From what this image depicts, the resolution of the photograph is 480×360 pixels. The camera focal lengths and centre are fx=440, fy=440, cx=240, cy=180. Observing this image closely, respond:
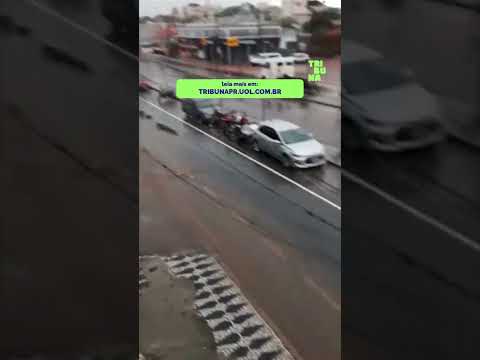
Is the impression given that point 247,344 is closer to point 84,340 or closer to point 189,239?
point 189,239

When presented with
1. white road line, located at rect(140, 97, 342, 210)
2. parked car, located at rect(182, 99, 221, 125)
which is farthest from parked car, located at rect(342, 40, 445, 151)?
parked car, located at rect(182, 99, 221, 125)

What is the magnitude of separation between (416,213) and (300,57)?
1.47 m

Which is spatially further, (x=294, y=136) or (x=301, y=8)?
(x=294, y=136)

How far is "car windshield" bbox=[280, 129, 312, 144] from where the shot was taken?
3381 millimetres

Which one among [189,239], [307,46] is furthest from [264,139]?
[189,239]

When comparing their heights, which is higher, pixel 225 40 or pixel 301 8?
pixel 301 8

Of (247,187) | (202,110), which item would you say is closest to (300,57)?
(202,110)

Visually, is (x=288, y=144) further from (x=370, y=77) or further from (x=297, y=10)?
(x=297, y=10)

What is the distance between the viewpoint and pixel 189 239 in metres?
3.41

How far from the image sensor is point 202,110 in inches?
133

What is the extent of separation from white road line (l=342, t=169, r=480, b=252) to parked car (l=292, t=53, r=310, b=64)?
0.88 meters

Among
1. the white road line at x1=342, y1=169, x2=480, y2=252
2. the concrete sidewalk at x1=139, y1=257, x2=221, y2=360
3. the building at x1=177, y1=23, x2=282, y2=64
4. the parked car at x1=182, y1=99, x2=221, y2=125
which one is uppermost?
the building at x1=177, y1=23, x2=282, y2=64

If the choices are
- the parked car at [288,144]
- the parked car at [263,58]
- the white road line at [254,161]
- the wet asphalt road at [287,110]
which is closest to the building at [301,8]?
the parked car at [263,58]

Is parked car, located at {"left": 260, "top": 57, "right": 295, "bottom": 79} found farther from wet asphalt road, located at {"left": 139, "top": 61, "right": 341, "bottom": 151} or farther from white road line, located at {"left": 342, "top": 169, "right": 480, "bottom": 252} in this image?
white road line, located at {"left": 342, "top": 169, "right": 480, "bottom": 252}
